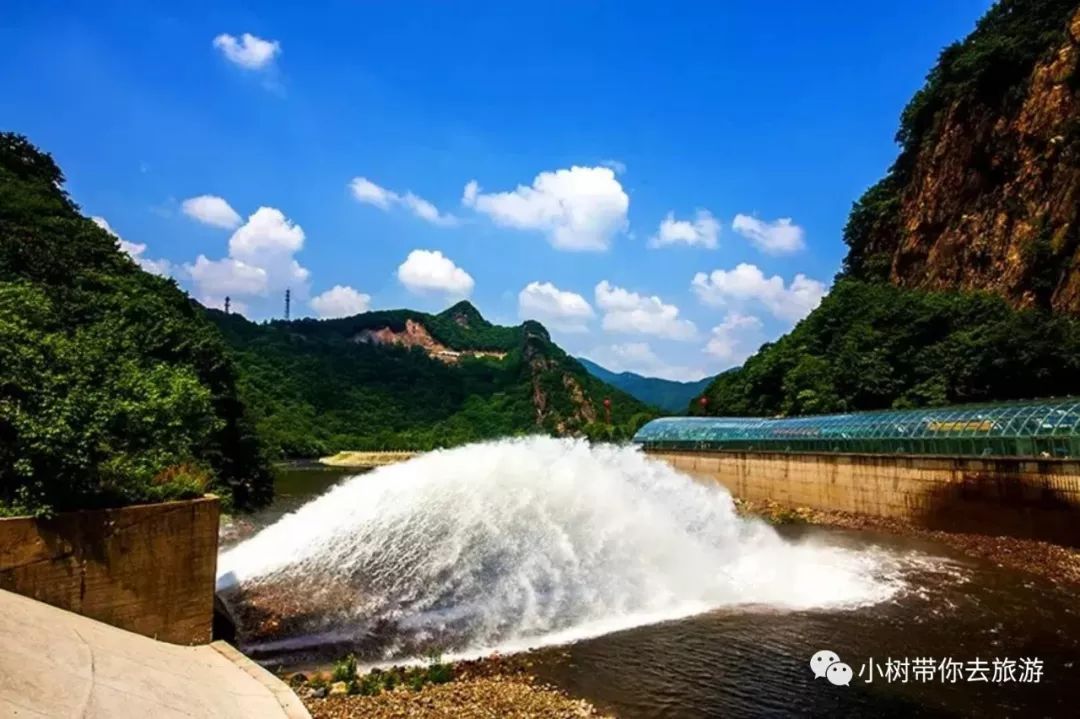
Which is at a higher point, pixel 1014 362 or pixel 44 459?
pixel 1014 362

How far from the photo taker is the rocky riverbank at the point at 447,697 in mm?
10312

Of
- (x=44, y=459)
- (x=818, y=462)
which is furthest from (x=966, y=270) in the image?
(x=44, y=459)

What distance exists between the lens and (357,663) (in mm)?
13242

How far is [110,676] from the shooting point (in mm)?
8367

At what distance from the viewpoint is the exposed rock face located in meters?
45.3

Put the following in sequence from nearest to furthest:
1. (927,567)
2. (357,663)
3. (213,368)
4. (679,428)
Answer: (357,663) → (927,567) → (213,368) → (679,428)

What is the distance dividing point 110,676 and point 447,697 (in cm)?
517

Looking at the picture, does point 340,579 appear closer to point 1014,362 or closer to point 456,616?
point 456,616

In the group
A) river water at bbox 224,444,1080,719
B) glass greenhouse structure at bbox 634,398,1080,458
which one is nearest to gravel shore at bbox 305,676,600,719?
river water at bbox 224,444,1080,719

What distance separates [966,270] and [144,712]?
6494cm

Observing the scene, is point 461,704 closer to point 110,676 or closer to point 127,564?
point 110,676

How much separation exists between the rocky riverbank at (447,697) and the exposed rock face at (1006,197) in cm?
4698

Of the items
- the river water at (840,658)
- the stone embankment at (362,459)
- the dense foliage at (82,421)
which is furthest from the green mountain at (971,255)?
the stone embankment at (362,459)

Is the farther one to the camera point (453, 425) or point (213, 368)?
point (453, 425)
